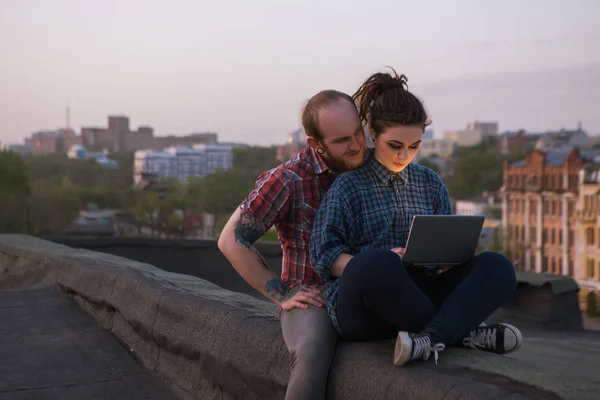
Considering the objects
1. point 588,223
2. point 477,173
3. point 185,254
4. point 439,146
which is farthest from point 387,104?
point 439,146

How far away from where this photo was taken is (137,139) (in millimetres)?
149125

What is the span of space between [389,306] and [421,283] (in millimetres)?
207

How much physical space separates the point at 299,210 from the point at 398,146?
0.36m

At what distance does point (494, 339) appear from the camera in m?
2.38

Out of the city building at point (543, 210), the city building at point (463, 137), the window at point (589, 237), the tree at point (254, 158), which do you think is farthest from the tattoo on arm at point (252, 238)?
the city building at point (463, 137)

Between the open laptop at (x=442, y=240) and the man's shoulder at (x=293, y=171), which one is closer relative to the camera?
the open laptop at (x=442, y=240)

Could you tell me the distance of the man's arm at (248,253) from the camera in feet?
8.87

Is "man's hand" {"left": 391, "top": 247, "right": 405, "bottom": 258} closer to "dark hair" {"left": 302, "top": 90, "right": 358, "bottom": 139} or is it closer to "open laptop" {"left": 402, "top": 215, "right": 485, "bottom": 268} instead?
"open laptop" {"left": 402, "top": 215, "right": 485, "bottom": 268}

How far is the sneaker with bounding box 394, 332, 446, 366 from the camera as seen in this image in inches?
85.6

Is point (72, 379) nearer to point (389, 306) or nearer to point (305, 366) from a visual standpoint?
point (305, 366)

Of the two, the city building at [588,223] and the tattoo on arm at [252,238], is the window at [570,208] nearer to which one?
the city building at [588,223]

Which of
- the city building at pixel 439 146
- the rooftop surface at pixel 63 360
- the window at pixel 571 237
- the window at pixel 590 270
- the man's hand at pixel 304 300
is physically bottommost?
the window at pixel 590 270

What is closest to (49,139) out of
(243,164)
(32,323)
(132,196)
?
(243,164)

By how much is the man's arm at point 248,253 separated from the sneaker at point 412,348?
558 millimetres
